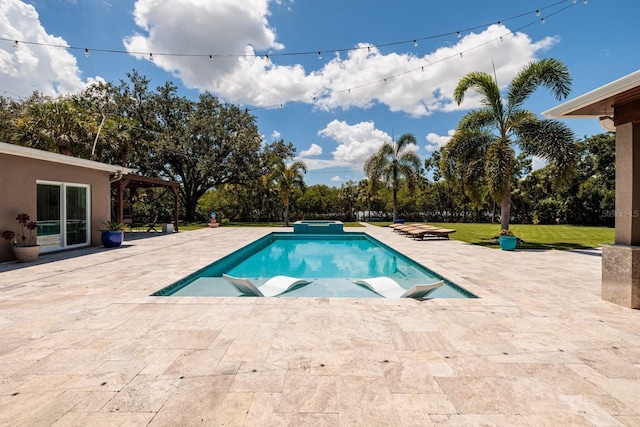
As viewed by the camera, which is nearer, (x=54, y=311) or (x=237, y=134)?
(x=54, y=311)

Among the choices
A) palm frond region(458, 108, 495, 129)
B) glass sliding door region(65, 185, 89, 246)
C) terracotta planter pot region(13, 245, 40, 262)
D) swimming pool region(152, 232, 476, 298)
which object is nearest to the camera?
swimming pool region(152, 232, 476, 298)

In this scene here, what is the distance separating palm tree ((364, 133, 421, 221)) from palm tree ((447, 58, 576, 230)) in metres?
7.78

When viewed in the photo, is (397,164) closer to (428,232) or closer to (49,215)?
(428,232)

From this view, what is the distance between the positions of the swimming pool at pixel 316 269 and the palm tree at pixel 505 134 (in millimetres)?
4586

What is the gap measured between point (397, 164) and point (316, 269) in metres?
14.1

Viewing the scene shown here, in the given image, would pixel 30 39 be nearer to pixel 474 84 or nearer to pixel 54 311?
pixel 54 311

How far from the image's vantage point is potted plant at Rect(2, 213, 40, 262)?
24.1ft

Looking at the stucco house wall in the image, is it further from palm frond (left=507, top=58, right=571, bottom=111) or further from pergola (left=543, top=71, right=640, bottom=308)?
palm frond (left=507, top=58, right=571, bottom=111)

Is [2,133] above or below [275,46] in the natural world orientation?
below

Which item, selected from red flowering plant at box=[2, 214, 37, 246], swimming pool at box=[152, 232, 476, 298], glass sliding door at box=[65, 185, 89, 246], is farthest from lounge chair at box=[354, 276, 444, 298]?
glass sliding door at box=[65, 185, 89, 246]

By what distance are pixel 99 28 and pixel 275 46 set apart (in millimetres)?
5931

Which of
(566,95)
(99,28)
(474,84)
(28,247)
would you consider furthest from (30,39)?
(566,95)

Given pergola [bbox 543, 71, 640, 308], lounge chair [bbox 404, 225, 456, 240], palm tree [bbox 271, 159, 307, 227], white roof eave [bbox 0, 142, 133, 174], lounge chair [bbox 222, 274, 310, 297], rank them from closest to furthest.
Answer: pergola [bbox 543, 71, 640, 308], lounge chair [bbox 222, 274, 310, 297], white roof eave [bbox 0, 142, 133, 174], lounge chair [bbox 404, 225, 456, 240], palm tree [bbox 271, 159, 307, 227]

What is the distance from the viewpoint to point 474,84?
1157cm
